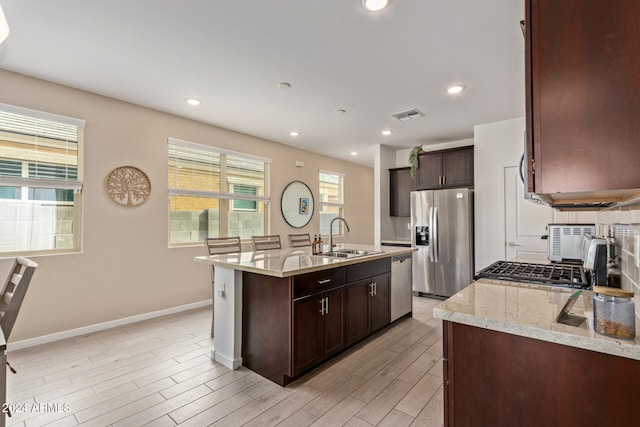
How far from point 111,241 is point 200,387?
2217mm

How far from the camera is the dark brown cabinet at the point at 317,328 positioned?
7.47 feet

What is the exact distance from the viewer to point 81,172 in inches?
129

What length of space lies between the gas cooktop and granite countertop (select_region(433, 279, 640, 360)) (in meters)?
0.06

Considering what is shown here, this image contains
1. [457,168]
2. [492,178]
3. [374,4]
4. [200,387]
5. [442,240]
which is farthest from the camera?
[457,168]

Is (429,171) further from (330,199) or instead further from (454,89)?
(330,199)

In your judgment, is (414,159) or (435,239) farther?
(414,159)

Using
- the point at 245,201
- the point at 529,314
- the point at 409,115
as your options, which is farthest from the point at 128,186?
the point at 529,314

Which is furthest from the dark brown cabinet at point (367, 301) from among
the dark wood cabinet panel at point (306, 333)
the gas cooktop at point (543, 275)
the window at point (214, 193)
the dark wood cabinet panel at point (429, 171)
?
the window at point (214, 193)

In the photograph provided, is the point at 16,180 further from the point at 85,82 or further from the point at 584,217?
the point at 584,217

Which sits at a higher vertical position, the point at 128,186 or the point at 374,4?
the point at 374,4

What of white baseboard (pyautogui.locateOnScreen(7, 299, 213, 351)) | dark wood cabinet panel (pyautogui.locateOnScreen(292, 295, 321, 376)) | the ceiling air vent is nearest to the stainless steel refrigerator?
the ceiling air vent

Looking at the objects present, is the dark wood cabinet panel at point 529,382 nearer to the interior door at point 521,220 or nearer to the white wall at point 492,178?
the interior door at point 521,220

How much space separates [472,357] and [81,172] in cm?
398

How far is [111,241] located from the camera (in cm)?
349
